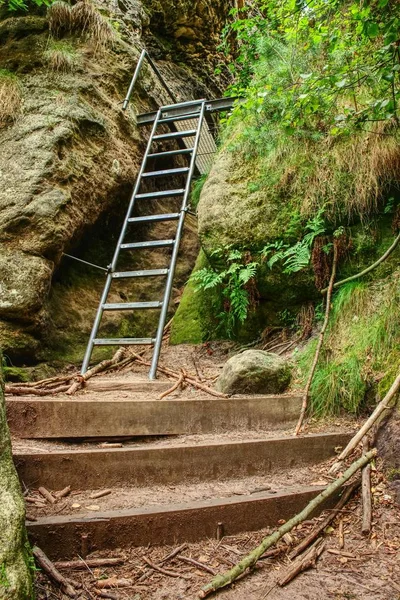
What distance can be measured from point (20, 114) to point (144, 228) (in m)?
2.20

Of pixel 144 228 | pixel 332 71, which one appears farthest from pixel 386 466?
pixel 144 228

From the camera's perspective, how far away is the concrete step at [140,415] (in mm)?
2924

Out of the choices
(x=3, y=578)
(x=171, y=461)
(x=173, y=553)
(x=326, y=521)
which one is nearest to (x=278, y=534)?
(x=326, y=521)

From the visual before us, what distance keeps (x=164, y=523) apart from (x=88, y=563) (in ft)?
1.27

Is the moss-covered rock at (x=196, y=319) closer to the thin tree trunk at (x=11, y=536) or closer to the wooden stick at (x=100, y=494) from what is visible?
the wooden stick at (x=100, y=494)

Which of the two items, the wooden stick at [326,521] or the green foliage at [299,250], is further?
the green foliage at [299,250]

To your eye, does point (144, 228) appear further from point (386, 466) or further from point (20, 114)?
point (386, 466)

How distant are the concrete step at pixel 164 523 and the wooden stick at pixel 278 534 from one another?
0.10 meters

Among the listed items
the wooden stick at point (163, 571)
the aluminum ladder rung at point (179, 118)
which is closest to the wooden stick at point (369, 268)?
the wooden stick at point (163, 571)

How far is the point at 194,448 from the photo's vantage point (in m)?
2.69

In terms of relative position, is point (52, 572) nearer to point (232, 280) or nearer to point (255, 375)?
point (255, 375)

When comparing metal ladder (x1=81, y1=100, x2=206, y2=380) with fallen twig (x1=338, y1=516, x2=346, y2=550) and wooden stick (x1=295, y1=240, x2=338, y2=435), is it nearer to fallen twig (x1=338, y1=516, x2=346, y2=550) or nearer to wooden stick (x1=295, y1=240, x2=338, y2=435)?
wooden stick (x1=295, y1=240, x2=338, y2=435)

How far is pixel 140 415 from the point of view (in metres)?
3.11

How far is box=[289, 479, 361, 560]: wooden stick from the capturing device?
214cm
